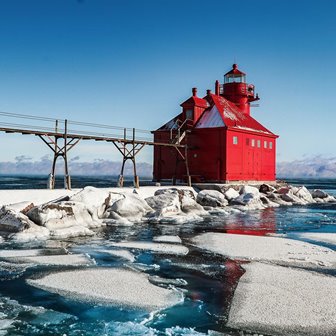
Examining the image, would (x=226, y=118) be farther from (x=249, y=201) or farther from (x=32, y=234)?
(x=32, y=234)

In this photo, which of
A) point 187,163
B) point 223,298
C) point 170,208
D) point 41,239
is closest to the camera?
point 223,298

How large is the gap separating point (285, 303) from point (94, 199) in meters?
12.7

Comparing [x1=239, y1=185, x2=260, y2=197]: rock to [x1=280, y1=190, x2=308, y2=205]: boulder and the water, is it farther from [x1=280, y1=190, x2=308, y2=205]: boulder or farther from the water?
the water

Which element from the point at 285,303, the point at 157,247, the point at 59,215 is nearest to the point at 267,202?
the point at 59,215

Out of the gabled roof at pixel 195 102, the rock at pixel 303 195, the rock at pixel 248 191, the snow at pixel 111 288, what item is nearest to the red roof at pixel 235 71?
the gabled roof at pixel 195 102

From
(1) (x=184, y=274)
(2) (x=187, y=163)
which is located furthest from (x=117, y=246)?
(2) (x=187, y=163)

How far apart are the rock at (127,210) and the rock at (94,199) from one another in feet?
1.26

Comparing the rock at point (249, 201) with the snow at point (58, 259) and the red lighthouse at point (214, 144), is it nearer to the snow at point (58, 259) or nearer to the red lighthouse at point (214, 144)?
the red lighthouse at point (214, 144)

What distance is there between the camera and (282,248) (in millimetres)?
12656

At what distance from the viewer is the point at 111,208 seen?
19.5 metres

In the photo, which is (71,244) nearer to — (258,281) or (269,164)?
(258,281)

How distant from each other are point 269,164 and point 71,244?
2594 centimetres

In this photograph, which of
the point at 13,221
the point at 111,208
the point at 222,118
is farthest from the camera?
the point at 222,118

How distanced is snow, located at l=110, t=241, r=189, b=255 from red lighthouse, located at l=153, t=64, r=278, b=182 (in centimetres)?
1744
